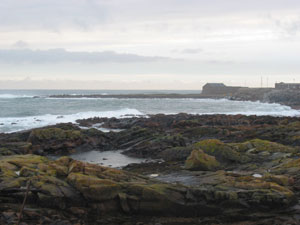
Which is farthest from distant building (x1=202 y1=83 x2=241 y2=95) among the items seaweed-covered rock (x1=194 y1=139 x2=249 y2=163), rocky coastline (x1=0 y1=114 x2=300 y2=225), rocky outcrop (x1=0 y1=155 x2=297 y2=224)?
rocky outcrop (x1=0 y1=155 x2=297 y2=224)

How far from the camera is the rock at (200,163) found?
12.5 meters

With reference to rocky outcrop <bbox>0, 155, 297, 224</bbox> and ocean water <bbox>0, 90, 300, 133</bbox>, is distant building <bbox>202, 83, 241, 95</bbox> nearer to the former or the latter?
ocean water <bbox>0, 90, 300, 133</bbox>

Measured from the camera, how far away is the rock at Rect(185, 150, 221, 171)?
12.5 m

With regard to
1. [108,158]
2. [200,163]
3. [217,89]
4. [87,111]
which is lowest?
[108,158]

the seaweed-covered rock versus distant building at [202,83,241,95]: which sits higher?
distant building at [202,83,241,95]

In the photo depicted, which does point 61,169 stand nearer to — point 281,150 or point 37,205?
point 37,205

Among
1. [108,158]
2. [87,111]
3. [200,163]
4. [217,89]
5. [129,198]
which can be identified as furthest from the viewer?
[217,89]

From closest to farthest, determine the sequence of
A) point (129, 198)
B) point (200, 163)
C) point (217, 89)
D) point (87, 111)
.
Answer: point (129, 198), point (200, 163), point (87, 111), point (217, 89)

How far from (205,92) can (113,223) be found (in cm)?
12953

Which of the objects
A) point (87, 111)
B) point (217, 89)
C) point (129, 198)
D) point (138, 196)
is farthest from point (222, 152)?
point (217, 89)

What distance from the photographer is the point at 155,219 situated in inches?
341

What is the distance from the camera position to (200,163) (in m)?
12.6

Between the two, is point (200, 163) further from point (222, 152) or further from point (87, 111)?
point (87, 111)

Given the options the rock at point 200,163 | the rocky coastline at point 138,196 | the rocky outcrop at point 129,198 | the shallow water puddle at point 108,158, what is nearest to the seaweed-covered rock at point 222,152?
the rock at point 200,163
